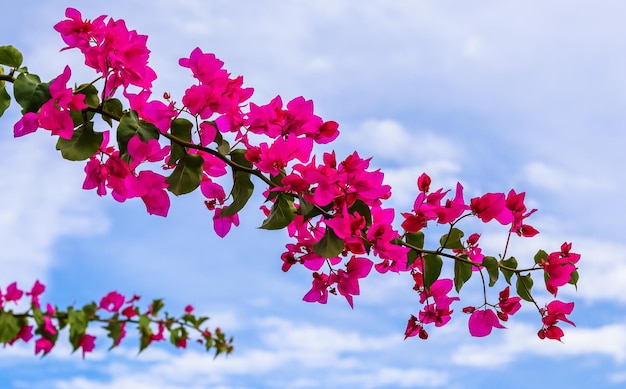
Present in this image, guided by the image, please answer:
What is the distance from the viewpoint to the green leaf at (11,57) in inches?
70.7

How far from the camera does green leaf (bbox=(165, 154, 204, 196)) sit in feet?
5.75

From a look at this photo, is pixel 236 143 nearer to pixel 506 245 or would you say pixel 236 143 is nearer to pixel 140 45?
pixel 140 45

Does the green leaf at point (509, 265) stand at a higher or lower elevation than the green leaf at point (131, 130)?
lower

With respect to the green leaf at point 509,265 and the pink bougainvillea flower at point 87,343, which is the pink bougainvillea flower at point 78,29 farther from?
the pink bougainvillea flower at point 87,343

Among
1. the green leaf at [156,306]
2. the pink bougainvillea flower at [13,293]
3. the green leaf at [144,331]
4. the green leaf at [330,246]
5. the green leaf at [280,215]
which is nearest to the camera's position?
the green leaf at [330,246]

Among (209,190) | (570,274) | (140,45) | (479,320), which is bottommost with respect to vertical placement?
(479,320)

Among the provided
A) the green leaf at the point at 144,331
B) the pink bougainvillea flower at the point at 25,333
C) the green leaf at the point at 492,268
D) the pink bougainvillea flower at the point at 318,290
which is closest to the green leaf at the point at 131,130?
the pink bougainvillea flower at the point at 318,290

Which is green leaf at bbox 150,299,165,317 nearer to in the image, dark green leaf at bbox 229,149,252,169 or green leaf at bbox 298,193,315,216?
dark green leaf at bbox 229,149,252,169

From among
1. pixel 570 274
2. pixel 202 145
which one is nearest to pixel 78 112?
pixel 202 145

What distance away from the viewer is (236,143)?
1.80 meters

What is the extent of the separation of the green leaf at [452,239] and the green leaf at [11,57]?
4.13ft

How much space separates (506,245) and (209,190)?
885 millimetres

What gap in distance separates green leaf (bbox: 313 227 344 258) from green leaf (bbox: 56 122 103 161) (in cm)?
63

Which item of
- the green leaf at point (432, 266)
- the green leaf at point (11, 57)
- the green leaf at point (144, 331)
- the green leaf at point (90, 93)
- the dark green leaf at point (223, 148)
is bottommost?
the green leaf at point (432, 266)
